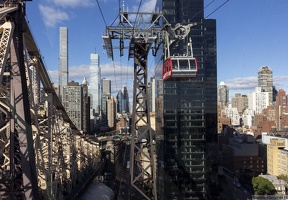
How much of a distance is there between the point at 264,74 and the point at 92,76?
86.1m

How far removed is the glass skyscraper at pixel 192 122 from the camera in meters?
28.5

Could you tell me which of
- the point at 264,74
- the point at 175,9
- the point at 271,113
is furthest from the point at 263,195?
the point at 264,74

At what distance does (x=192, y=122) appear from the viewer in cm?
2933

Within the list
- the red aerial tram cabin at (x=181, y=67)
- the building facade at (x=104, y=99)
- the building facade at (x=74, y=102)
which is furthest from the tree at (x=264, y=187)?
the building facade at (x=104, y=99)

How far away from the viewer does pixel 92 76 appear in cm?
16912

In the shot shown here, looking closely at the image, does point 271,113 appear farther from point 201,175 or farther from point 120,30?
point 120,30

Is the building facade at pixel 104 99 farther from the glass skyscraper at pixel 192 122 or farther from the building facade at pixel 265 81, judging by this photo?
the glass skyscraper at pixel 192 122

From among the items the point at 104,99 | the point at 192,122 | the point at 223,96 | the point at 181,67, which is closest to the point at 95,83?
the point at 104,99

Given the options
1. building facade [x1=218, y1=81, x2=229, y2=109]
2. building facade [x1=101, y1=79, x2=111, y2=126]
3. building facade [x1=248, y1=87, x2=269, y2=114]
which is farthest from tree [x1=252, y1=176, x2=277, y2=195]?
building facade [x1=101, y1=79, x2=111, y2=126]

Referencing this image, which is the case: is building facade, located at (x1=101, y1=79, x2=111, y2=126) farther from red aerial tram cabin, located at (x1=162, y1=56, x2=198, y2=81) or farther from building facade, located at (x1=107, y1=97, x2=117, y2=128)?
red aerial tram cabin, located at (x1=162, y1=56, x2=198, y2=81)

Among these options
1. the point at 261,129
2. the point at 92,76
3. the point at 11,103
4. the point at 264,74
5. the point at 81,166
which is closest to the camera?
the point at 11,103

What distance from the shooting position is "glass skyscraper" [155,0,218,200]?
28.5 metres

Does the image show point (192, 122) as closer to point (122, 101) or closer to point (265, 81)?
point (265, 81)

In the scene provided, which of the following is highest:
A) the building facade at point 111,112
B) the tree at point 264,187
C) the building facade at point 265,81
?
the building facade at point 265,81
